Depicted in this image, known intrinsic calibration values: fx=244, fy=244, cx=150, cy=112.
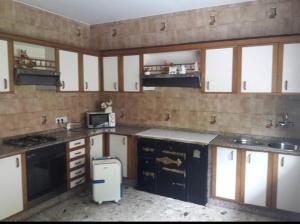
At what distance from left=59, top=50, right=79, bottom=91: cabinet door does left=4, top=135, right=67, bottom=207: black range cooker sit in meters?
0.84

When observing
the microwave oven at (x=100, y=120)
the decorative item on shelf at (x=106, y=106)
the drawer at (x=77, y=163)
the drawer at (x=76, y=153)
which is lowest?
the drawer at (x=77, y=163)

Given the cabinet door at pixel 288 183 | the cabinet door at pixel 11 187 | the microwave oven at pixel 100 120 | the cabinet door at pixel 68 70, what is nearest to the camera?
the cabinet door at pixel 11 187

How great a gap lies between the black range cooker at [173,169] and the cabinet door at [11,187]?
1512 mm

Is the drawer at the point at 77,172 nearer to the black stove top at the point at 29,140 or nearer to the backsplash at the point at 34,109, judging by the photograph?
the black stove top at the point at 29,140

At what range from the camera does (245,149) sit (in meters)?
2.81

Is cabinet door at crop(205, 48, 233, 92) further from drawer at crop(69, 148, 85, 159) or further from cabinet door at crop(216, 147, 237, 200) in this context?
drawer at crop(69, 148, 85, 159)

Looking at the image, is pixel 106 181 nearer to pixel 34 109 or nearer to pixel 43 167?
pixel 43 167

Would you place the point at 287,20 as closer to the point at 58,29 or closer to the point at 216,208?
the point at 216,208

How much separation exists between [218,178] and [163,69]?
5.61ft

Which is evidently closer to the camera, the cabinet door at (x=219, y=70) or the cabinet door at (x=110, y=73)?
the cabinet door at (x=219, y=70)

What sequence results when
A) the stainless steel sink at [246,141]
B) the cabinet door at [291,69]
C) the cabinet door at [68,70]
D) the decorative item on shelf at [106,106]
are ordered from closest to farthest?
the cabinet door at [291,69], the stainless steel sink at [246,141], the cabinet door at [68,70], the decorative item on shelf at [106,106]

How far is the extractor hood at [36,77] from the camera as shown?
9.42ft

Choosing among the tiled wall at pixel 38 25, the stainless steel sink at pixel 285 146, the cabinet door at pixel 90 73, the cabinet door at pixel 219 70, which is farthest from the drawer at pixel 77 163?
the stainless steel sink at pixel 285 146

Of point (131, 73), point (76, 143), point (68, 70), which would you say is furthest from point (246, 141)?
point (68, 70)
